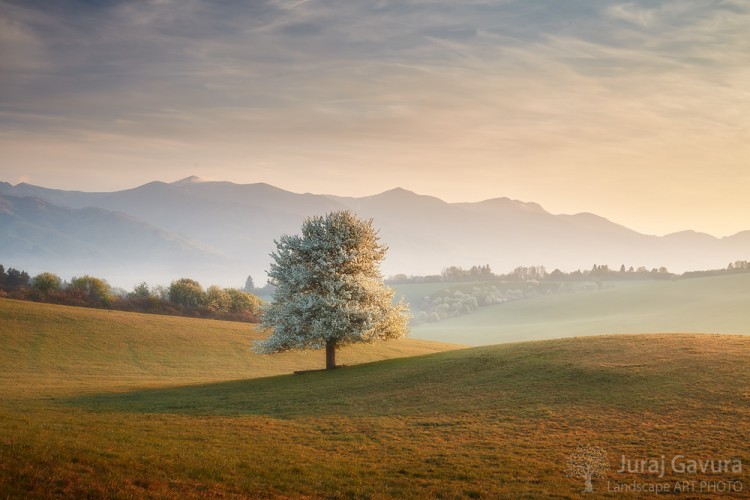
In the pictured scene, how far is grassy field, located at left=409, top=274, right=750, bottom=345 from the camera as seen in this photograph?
452ft

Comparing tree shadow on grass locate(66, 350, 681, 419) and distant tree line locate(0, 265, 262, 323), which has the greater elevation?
distant tree line locate(0, 265, 262, 323)

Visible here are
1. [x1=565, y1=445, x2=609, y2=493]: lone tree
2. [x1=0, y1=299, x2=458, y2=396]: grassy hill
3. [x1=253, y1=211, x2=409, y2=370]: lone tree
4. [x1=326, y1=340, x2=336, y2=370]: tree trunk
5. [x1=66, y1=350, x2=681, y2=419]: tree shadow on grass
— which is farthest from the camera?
[x1=0, y1=299, x2=458, y2=396]: grassy hill

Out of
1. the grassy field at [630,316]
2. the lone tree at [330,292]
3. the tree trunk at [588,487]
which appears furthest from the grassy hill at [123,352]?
the grassy field at [630,316]

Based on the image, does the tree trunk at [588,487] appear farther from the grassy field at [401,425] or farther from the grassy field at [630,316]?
the grassy field at [630,316]

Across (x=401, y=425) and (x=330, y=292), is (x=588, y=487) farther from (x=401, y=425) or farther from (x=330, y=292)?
(x=330, y=292)

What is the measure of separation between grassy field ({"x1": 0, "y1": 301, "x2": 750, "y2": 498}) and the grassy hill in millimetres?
4644

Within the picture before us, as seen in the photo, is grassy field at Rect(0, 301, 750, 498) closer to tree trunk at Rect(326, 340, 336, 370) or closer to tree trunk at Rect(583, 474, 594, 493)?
tree trunk at Rect(583, 474, 594, 493)

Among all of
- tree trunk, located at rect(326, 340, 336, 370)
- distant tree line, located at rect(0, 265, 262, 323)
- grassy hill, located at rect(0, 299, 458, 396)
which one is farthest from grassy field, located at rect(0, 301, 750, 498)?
distant tree line, located at rect(0, 265, 262, 323)

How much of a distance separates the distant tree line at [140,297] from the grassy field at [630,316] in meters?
66.0

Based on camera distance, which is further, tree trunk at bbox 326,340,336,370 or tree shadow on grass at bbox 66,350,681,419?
tree trunk at bbox 326,340,336,370

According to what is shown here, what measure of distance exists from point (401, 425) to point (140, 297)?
10784cm

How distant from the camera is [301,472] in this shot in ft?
62.2

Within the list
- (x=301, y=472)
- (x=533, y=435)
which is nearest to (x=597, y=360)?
(x=533, y=435)

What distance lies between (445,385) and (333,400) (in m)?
7.56
